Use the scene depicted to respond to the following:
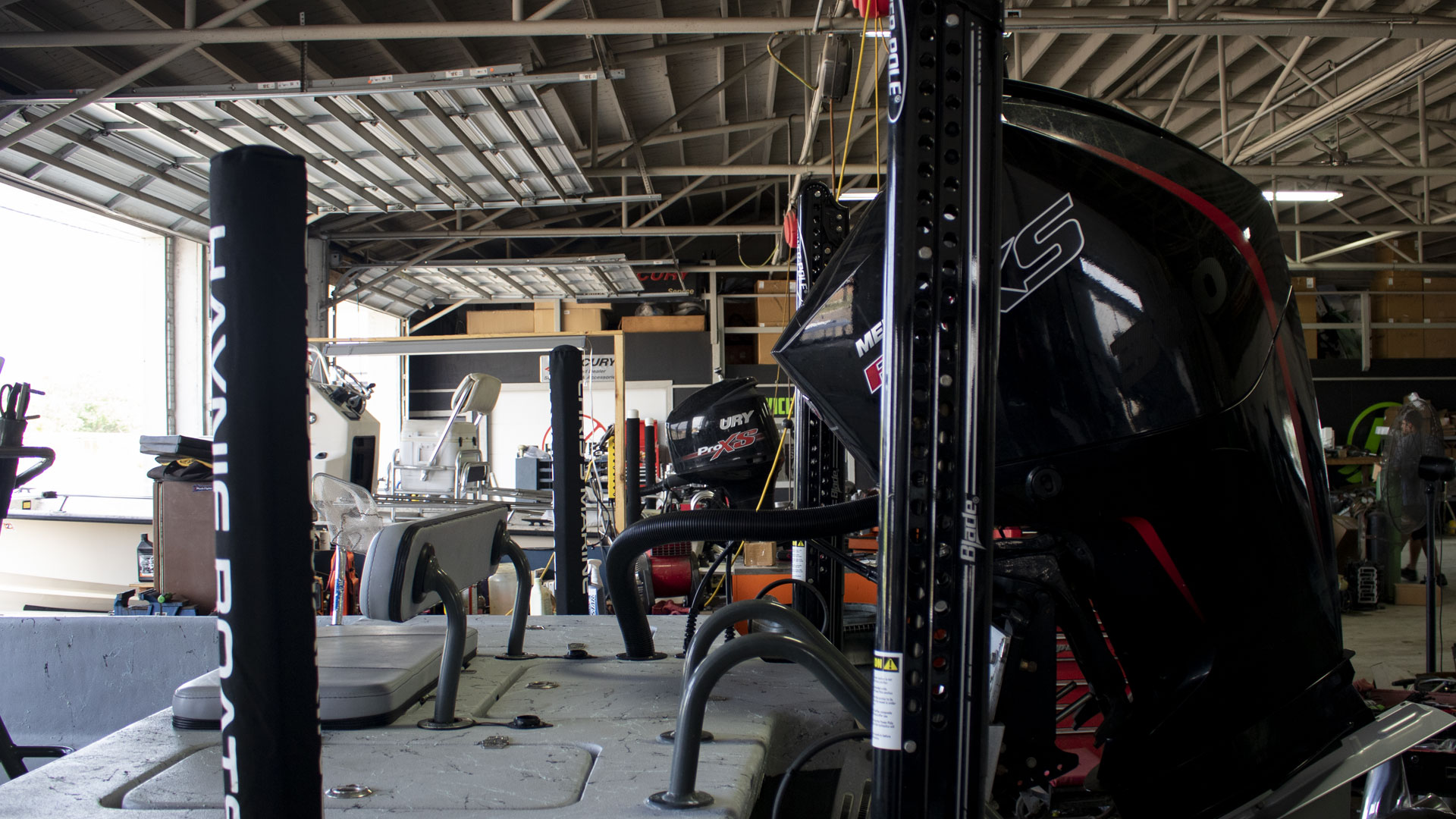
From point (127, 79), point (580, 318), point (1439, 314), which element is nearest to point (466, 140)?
point (127, 79)

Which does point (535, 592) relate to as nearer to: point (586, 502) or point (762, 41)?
point (586, 502)

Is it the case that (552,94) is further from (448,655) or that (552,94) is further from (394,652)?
(448,655)

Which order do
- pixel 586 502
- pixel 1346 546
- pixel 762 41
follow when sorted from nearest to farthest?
1. pixel 586 502
2. pixel 762 41
3. pixel 1346 546

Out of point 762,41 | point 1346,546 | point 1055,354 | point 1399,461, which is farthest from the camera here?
point 1346,546

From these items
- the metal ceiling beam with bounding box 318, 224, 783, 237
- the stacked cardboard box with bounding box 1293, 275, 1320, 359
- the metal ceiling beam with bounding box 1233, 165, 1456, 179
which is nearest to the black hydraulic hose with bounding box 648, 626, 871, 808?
the metal ceiling beam with bounding box 1233, 165, 1456, 179

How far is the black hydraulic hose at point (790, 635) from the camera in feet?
3.15

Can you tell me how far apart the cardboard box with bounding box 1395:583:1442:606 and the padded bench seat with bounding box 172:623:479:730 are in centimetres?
822

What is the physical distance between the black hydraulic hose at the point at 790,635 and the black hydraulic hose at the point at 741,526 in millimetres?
93

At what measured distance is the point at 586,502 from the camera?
18.0ft

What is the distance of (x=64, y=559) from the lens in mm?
5863

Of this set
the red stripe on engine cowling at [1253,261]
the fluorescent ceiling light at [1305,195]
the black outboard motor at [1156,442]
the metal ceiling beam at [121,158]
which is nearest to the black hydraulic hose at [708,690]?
the black outboard motor at [1156,442]

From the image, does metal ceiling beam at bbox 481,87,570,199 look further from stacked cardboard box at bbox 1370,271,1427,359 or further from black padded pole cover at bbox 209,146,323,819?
stacked cardboard box at bbox 1370,271,1427,359

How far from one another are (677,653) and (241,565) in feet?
3.89

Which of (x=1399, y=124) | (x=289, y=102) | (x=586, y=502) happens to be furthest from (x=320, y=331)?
(x=1399, y=124)
